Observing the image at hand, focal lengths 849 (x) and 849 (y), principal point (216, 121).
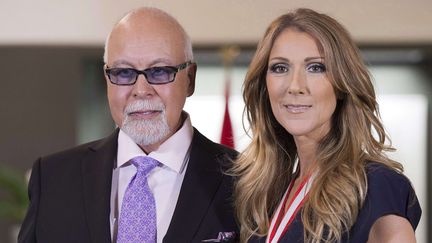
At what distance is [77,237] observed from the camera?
Answer: 233 centimetres

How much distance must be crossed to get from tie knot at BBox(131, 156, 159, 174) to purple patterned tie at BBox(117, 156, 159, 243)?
11mm

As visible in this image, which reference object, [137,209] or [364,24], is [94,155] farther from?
[364,24]

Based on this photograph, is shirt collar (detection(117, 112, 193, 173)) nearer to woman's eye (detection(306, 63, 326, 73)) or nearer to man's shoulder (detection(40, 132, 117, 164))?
man's shoulder (detection(40, 132, 117, 164))

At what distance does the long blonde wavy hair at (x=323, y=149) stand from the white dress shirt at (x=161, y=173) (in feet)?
0.56

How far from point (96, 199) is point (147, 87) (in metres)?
0.34

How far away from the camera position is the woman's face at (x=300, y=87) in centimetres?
217

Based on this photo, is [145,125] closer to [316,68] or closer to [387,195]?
[316,68]

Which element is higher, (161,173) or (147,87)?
(147,87)

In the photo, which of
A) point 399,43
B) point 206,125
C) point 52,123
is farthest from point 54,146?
point 399,43

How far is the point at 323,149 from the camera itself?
88.3 inches

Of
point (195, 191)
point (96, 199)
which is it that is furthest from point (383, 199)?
point (96, 199)

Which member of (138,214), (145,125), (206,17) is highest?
(206,17)

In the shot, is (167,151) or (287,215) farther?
(167,151)

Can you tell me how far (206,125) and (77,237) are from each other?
2.97 m
